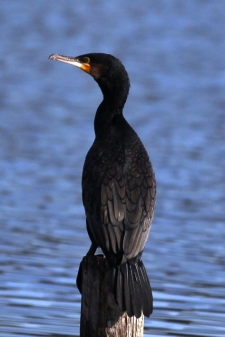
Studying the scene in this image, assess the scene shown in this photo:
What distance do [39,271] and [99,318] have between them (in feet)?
10.4

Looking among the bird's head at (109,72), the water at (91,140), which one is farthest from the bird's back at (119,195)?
the water at (91,140)

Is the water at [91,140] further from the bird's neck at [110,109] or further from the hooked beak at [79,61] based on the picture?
the hooked beak at [79,61]

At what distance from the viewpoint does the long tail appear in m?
5.01

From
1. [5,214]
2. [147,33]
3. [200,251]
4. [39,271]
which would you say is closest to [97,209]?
[39,271]

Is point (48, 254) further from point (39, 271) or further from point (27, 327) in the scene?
point (27, 327)

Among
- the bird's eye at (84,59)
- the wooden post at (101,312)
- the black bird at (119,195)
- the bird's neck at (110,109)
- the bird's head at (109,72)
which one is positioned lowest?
the wooden post at (101,312)

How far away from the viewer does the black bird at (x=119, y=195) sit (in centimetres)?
511

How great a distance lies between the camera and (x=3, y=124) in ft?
47.7

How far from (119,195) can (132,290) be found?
0.54 metres

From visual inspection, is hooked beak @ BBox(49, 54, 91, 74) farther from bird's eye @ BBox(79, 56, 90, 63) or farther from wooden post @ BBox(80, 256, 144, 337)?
wooden post @ BBox(80, 256, 144, 337)

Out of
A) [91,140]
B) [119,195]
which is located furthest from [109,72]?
[91,140]

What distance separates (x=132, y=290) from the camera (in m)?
5.07

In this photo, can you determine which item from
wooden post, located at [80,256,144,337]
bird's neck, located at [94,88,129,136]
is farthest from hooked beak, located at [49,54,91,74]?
wooden post, located at [80,256,144,337]

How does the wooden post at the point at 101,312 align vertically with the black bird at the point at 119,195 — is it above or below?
below
